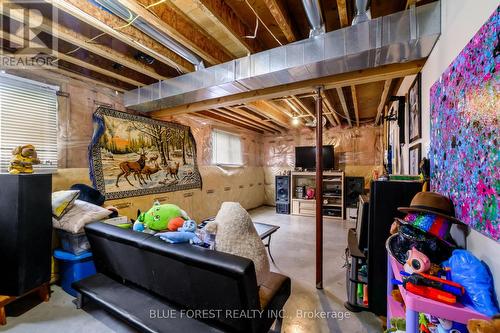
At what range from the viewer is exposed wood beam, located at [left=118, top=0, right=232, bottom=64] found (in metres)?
1.61

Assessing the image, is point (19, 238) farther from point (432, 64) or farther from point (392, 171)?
point (392, 171)

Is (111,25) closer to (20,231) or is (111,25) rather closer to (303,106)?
(20,231)

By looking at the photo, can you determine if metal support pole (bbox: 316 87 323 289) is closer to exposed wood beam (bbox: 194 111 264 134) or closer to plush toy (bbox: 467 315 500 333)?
plush toy (bbox: 467 315 500 333)

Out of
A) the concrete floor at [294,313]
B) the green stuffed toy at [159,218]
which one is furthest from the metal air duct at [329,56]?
the concrete floor at [294,313]

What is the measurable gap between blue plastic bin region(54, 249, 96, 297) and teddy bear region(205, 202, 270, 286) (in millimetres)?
1698

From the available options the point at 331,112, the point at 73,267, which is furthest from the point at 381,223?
the point at 331,112

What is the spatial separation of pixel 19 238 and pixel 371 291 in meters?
3.05

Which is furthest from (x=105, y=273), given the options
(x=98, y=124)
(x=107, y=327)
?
(x=98, y=124)

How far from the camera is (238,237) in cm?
134

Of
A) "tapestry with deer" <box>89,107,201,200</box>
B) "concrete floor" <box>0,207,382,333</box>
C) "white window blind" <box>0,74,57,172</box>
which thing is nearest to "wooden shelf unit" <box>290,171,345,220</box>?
"concrete floor" <box>0,207,382,333</box>

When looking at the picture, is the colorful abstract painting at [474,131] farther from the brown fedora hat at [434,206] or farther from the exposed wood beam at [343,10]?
the exposed wood beam at [343,10]

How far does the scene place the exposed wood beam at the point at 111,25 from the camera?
1.59 metres

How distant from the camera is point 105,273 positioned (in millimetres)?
2006

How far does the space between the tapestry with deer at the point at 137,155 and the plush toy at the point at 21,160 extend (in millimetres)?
886
